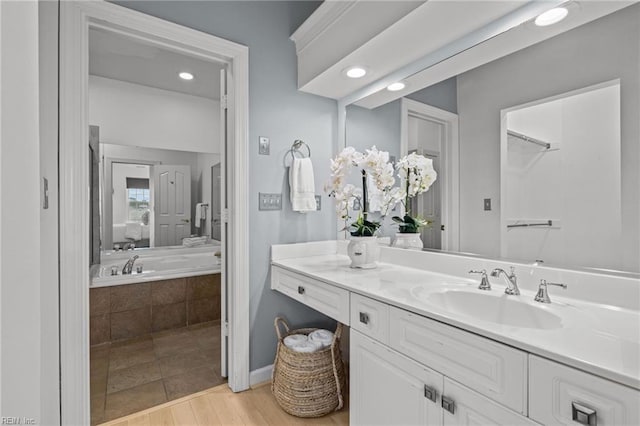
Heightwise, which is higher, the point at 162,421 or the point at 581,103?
the point at 581,103

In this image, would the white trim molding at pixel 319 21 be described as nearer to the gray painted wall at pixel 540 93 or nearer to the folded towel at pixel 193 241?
the gray painted wall at pixel 540 93

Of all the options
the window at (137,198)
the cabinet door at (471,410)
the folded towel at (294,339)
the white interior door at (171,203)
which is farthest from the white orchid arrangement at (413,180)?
the window at (137,198)

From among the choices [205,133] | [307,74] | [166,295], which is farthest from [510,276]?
[205,133]

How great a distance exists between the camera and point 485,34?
139cm

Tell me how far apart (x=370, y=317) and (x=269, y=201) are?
108 cm

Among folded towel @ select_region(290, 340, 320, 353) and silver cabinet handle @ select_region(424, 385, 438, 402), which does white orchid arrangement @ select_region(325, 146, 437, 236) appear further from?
silver cabinet handle @ select_region(424, 385, 438, 402)

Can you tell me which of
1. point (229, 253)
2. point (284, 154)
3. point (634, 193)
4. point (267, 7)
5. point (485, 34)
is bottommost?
point (229, 253)

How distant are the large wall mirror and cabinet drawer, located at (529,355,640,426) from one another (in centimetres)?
64

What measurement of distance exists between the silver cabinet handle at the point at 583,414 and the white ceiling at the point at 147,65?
2.98m

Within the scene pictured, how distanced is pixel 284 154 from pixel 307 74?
0.53 m

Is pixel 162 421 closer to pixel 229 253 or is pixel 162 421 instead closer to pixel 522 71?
pixel 229 253

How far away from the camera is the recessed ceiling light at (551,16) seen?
1172mm

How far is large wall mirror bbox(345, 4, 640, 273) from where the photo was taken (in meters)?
1.08

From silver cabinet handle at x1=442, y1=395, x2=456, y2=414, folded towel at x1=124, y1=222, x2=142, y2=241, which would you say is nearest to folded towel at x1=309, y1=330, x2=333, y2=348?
silver cabinet handle at x1=442, y1=395, x2=456, y2=414
